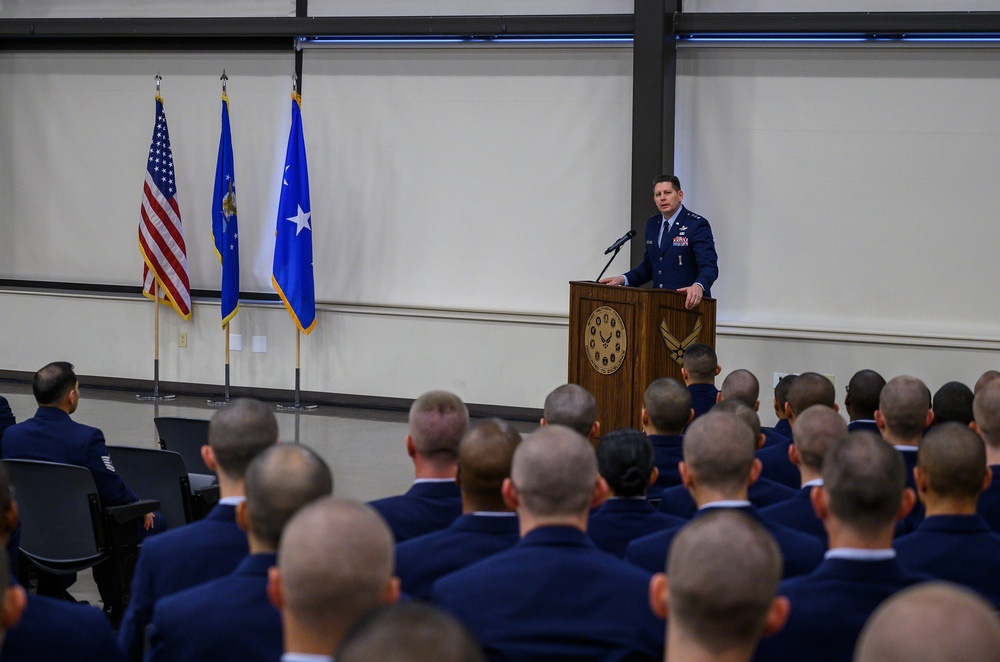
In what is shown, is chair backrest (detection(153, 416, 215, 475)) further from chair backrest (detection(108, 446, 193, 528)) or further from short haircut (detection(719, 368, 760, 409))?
short haircut (detection(719, 368, 760, 409))

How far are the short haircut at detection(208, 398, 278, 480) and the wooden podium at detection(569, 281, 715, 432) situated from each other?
300 centimetres

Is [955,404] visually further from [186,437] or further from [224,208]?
[224,208]

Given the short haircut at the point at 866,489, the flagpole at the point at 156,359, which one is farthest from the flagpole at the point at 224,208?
the short haircut at the point at 866,489

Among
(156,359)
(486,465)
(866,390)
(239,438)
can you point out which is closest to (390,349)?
(156,359)

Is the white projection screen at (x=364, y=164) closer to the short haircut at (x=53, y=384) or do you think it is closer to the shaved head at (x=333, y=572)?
the short haircut at (x=53, y=384)

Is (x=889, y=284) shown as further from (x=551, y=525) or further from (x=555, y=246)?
(x=551, y=525)

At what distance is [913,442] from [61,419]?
9.79ft

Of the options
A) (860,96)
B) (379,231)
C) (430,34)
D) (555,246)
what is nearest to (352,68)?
(430,34)

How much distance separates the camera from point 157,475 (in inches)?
165

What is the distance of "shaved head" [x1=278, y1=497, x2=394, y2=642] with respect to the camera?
144cm

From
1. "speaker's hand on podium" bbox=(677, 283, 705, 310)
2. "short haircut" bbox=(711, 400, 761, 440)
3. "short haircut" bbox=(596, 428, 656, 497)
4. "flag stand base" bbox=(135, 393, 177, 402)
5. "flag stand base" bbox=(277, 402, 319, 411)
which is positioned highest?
"speaker's hand on podium" bbox=(677, 283, 705, 310)

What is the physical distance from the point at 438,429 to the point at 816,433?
1.01m

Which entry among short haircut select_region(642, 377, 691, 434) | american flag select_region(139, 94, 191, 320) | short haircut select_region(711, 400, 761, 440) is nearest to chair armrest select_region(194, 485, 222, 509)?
short haircut select_region(642, 377, 691, 434)

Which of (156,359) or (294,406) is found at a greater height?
(156,359)
